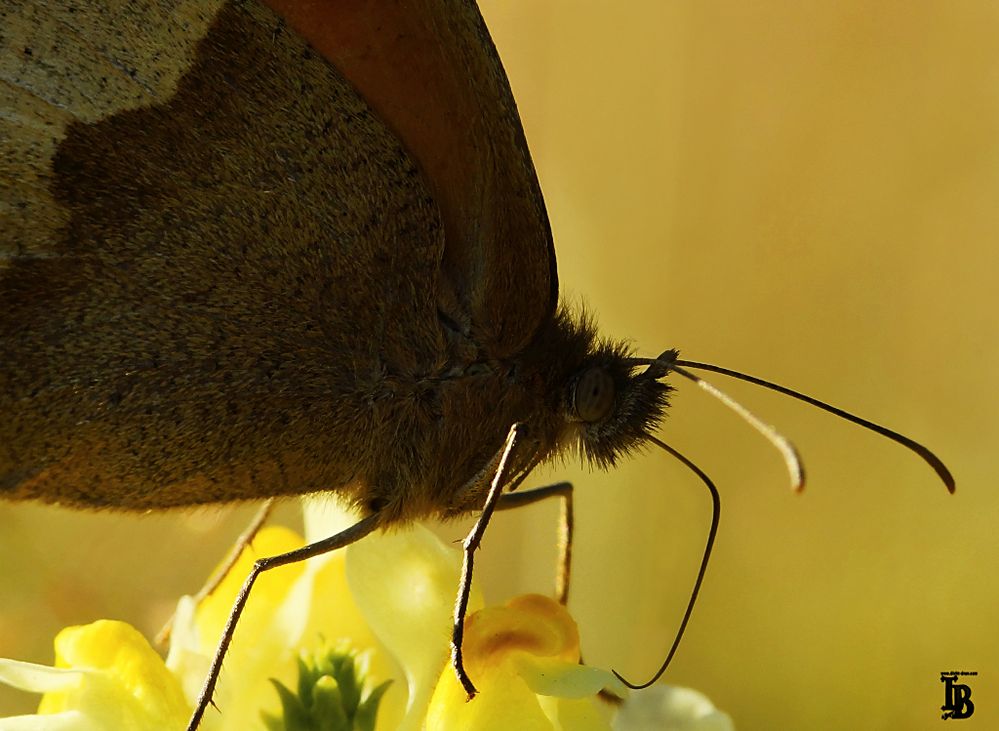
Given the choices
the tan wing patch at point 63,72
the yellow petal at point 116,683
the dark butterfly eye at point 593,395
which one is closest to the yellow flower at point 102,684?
the yellow petal at point 116,683

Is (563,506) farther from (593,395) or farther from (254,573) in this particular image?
(254,573)

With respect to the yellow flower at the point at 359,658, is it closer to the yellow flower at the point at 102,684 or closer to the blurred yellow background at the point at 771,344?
the yellow flower at the point at 102,684

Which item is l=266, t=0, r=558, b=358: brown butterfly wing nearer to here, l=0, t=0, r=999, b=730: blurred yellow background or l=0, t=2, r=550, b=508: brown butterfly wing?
l=0, t=2, r=550, b=508: brown butterfly wing

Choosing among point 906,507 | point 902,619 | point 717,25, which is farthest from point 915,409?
point 717,25

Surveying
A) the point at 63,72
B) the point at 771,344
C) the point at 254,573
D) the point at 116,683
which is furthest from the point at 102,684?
the point at 771,344

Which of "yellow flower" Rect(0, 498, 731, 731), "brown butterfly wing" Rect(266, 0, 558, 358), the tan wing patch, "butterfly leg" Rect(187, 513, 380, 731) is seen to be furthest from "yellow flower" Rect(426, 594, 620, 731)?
the tan wing patch

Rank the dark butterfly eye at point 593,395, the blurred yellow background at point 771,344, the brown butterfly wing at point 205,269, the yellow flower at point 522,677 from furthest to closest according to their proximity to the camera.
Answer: the blurred yellow background at point 771,344
the dark butterfly eye at point 593,395
the brown butterfly wing at point 205,269
the yellow flower at point 522,677

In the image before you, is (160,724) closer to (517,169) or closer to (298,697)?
(298,697)

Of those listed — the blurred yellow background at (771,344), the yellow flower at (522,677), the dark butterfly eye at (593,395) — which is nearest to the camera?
the yellow flower at (522,677)
